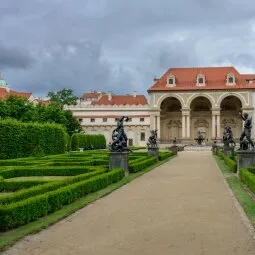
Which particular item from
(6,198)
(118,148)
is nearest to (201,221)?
(6,198)

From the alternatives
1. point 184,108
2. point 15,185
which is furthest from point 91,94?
point 15,185

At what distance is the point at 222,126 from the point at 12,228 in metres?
62.5

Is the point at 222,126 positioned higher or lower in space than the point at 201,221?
higher

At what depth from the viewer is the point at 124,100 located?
261 feet

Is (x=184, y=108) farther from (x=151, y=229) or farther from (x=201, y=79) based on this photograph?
(x=151, y=229)

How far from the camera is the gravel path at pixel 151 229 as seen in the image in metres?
6.55

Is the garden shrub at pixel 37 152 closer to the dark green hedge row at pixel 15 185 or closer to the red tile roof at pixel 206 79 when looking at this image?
the dark green hedge row at pixel 15 185

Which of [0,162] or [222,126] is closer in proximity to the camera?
[0,162]

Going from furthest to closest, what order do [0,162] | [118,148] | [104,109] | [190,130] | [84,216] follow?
[104,109] → [190,130] → [0,162] → [118,148] → [84,216]

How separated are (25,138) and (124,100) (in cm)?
4750

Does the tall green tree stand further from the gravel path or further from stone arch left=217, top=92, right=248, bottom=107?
the gravel path

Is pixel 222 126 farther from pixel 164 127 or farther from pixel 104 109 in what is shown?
pixel 104 109

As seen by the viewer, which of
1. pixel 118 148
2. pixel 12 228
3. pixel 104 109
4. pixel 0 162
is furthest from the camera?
pixel 104 109

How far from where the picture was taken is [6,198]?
8961 mm
